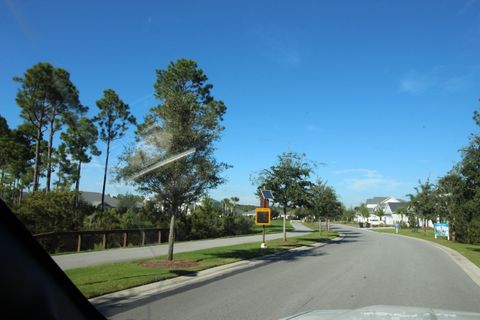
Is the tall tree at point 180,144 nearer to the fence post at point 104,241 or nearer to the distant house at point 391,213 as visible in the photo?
the fence post at point 104,241

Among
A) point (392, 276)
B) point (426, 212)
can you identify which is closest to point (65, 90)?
point (392, 276)

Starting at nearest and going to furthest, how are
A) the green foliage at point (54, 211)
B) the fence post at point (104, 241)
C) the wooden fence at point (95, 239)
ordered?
the green foliage at point (54, 211) < the wooden fence at point (95, 239) < the fence post at point (104, 241)

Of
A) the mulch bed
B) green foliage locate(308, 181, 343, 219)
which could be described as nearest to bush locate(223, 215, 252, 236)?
green foliage locate(308, 181, 343, 219)

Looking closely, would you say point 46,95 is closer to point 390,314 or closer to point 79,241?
point 390,314

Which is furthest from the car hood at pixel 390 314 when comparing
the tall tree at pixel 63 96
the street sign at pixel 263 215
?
the street sign at pixel 263 215

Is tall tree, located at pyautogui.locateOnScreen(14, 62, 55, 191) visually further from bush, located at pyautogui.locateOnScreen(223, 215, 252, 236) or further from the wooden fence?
bush, located at pyautogui.locateOnScreen(223, 215, 252, 236)

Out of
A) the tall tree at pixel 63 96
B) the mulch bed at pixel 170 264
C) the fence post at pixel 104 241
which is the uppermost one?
the tall tree at pixel 63 96

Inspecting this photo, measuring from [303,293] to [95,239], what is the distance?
1350 cm

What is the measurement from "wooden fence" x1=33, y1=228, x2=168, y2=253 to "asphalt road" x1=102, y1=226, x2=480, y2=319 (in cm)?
590

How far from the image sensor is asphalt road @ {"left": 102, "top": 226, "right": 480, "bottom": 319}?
7855 millimetres

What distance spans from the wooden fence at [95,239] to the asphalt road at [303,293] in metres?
5.90

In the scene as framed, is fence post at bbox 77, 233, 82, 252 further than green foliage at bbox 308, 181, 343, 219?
No

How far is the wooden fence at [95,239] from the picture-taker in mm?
17359

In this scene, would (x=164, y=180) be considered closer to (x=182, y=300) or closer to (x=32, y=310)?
(x=182, y=300)
